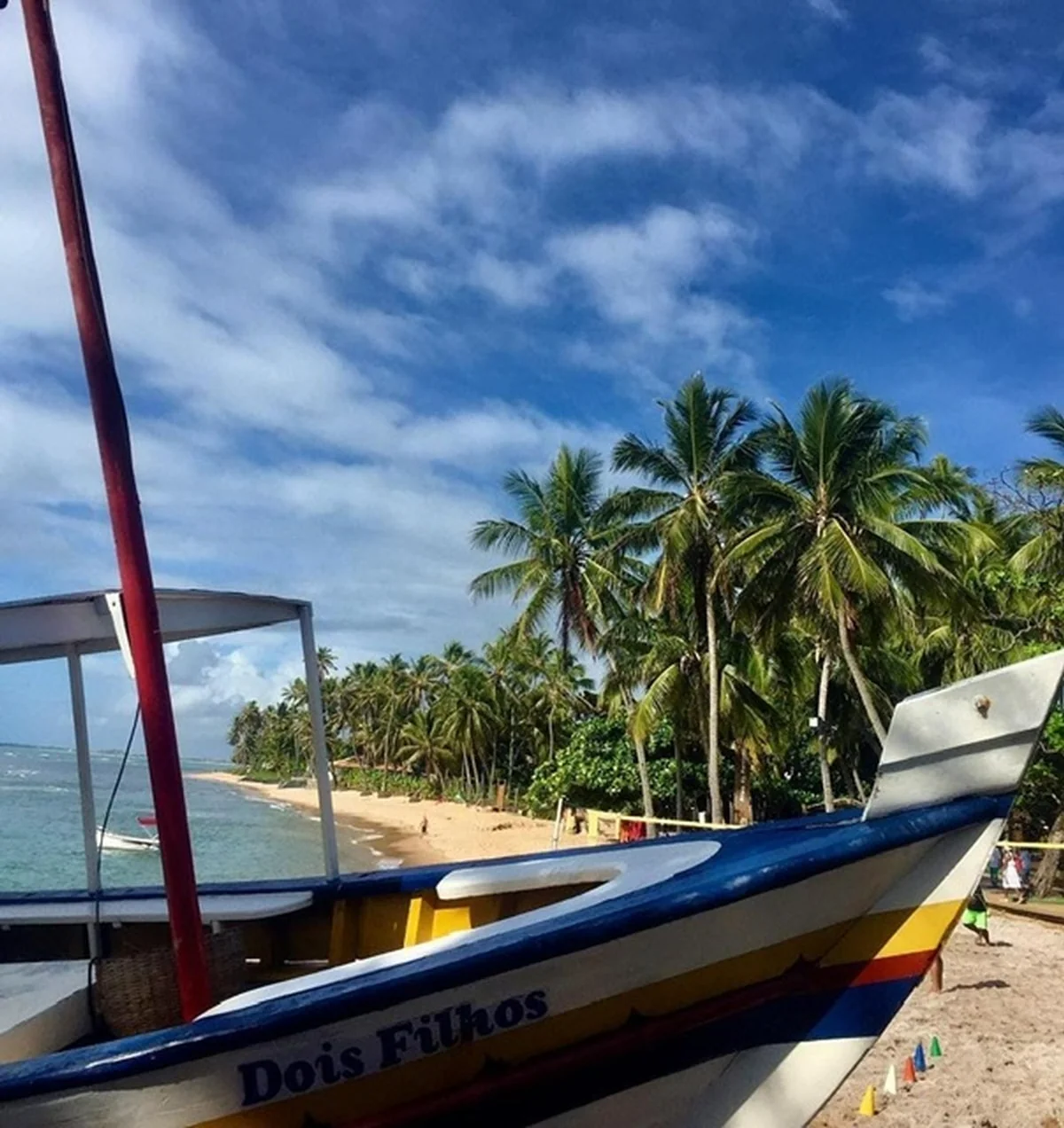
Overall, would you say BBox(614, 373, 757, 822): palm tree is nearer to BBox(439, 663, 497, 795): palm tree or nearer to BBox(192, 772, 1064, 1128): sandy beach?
BBox(192, 772, 1064, 1128): sandy beach

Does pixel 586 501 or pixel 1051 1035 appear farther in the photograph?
pixel 586 501

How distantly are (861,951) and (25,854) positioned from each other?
144 feet

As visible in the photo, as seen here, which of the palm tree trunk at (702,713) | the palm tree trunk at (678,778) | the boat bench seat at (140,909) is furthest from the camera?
the palm tree trunk at (678,778)

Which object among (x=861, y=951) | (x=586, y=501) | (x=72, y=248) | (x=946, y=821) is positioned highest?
(x=586, y=501)

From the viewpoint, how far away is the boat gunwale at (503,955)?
9.03 feet

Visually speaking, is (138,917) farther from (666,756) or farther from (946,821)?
(666,756)

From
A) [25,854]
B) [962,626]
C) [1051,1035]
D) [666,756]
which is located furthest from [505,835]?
[1051,1035]

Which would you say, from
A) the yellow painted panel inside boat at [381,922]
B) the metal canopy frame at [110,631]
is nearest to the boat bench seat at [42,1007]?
the metal canopy frame at [110,631]

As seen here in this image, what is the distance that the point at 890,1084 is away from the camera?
8.14 metres

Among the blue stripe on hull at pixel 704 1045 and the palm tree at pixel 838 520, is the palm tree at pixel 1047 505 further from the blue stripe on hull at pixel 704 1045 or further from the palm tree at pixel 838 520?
the blue stripe on hull at pixel 704 1045

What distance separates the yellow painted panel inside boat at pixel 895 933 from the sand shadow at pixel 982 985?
31.2 feet

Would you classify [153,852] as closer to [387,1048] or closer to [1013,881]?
[1013,881]

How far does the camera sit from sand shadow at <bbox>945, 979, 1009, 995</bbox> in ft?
38.8

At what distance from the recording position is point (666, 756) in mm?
32250
